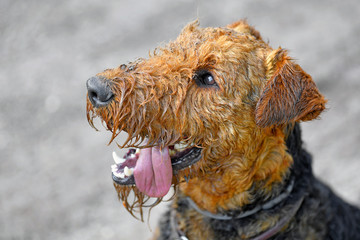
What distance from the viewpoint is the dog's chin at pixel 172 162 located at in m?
3.07

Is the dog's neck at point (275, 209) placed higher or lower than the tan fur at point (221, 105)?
lower

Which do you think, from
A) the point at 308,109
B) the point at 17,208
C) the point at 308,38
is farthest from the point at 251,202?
the point at 308,38

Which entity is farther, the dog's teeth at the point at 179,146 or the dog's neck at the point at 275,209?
the dog's neck at the point at 275,209

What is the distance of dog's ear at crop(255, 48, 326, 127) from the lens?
2865 mm

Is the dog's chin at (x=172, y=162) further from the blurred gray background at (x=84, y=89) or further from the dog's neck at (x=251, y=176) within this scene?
the blurred gray background at (x=84, y=89)

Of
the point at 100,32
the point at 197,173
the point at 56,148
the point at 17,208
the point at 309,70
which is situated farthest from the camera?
the point at 100,32

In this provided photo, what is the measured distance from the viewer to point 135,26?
315 inches

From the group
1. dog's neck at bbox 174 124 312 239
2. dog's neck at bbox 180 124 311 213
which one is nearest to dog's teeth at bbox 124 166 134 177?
dog's neck at bbox 180 124 311 213

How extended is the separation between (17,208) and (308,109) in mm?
3804

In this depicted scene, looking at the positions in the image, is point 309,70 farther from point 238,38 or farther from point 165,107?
point 165,107

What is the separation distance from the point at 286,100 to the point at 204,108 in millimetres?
511

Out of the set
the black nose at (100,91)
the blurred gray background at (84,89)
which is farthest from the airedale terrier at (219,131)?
the blurred gray background at (84,89)

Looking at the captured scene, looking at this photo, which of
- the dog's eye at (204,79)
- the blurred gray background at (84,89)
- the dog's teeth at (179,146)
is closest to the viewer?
the dog's eye at (204,79)

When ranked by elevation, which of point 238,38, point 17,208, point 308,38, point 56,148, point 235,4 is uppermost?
point 235,4
